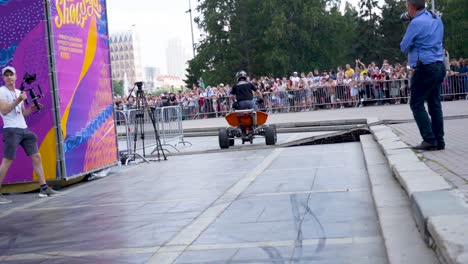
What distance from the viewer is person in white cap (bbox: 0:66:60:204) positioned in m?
9.73

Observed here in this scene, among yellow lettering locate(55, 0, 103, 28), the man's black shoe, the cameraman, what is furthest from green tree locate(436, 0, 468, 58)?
the man's black shoe

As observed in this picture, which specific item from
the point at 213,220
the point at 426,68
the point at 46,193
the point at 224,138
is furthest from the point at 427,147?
the point at 224,138

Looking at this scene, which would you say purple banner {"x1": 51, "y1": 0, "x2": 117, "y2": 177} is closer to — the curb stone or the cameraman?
the cameraman

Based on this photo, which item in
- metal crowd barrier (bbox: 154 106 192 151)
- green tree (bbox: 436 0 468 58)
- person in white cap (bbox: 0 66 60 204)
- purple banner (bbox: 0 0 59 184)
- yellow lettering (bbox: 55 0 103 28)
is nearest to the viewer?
person in white cap (bbox: 0 66 60 204)

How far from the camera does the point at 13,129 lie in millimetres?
9781

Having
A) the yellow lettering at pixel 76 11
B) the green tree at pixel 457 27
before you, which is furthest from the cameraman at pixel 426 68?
the green tree at pixel 457 27

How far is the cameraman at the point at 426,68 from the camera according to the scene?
8.82 meters

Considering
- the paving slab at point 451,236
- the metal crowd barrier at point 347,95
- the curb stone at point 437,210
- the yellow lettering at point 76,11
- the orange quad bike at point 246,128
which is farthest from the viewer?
the metal crowd barrier at point 347,95

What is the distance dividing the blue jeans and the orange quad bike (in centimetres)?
696

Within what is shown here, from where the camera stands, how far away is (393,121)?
16359 mm

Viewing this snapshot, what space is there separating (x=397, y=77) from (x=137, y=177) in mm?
17861

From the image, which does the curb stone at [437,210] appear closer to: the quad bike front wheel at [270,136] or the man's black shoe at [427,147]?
the man's black shoe at [427,147]

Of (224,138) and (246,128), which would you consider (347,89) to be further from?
(224,138)

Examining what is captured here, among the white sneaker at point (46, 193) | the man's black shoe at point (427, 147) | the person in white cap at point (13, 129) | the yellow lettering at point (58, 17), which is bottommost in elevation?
the white sneaker at point (46, 193)
